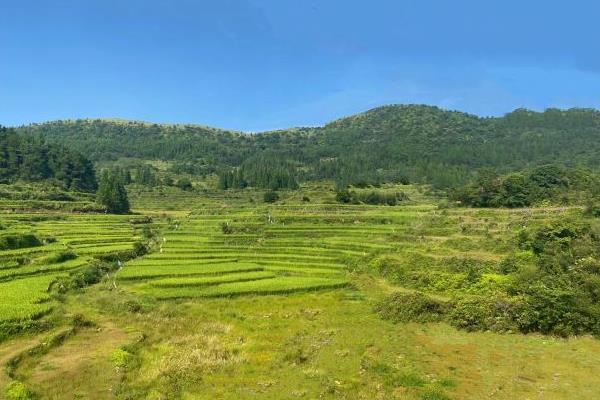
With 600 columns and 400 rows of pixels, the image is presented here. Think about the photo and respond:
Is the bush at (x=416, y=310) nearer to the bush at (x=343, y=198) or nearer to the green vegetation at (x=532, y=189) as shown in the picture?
the green vegetation at (x=532, y=189)

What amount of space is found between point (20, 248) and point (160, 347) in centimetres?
3155

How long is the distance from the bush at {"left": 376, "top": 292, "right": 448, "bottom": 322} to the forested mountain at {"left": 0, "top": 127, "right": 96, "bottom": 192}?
114546 millimetres

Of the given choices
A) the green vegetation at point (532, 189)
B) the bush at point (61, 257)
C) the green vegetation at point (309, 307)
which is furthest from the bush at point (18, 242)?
the green vegetation at point (532, 189)

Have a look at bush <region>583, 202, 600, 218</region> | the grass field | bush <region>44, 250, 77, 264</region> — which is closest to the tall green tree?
the grass field

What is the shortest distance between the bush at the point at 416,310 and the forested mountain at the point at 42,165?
114546 mm

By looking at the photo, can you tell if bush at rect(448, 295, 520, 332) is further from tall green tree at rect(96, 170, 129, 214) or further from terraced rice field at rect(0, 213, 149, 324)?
tall green tree at rect(96, 170, 129, 214)

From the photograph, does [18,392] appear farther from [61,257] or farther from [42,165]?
[42,165]

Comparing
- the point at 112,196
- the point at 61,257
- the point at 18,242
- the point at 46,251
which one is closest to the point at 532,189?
the point at 61,257

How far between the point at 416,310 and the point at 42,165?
131m

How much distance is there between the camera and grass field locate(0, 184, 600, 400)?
973 inches

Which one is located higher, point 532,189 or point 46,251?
point 532,189

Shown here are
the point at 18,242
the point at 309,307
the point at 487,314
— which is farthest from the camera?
the point at 18,242

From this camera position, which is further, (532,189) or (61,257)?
(532,189)

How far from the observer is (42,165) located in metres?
141
